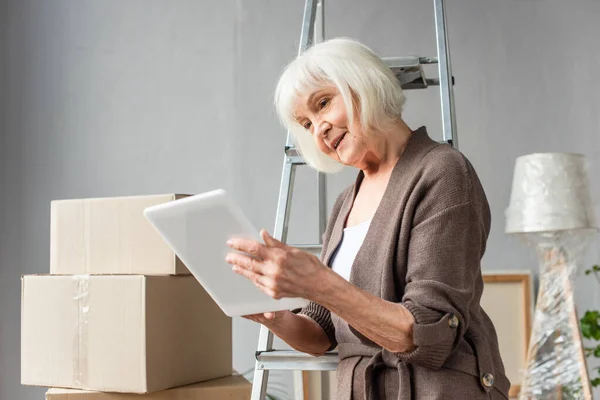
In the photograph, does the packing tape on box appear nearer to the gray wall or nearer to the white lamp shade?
the gray wall

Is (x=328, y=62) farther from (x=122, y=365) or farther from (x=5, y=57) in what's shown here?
(x=5, y=57)

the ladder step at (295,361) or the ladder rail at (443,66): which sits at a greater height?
the ladder rail at (443,66)

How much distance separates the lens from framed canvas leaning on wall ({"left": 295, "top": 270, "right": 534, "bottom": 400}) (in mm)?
2662

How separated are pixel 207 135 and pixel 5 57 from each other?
918 mm

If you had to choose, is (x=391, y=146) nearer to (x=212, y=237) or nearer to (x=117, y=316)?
(x=212, y=237)

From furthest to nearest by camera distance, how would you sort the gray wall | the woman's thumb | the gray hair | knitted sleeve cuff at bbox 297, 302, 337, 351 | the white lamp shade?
the gray wall
the white lamp shade
knitted sleeve cuff at bbox 297, 302, 337, 351
the gray hair
the woman's thumb

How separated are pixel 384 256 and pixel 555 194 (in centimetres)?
136

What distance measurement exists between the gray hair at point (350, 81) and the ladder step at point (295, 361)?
0.51 m

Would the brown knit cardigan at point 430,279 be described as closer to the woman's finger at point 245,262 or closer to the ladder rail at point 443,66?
the woman's finger at point 245,262

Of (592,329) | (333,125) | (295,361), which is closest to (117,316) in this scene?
(295,361)

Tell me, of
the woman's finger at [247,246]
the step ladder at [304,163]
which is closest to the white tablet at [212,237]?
the woman's finger at [247,246]

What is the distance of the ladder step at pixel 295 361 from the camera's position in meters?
1.57

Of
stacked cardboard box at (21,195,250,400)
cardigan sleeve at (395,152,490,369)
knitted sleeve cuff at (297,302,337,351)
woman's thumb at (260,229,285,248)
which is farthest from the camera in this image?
stacked cardboard box at (21,195,250,400)

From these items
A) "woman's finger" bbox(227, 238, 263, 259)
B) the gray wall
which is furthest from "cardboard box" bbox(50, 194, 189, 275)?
the gray wall
